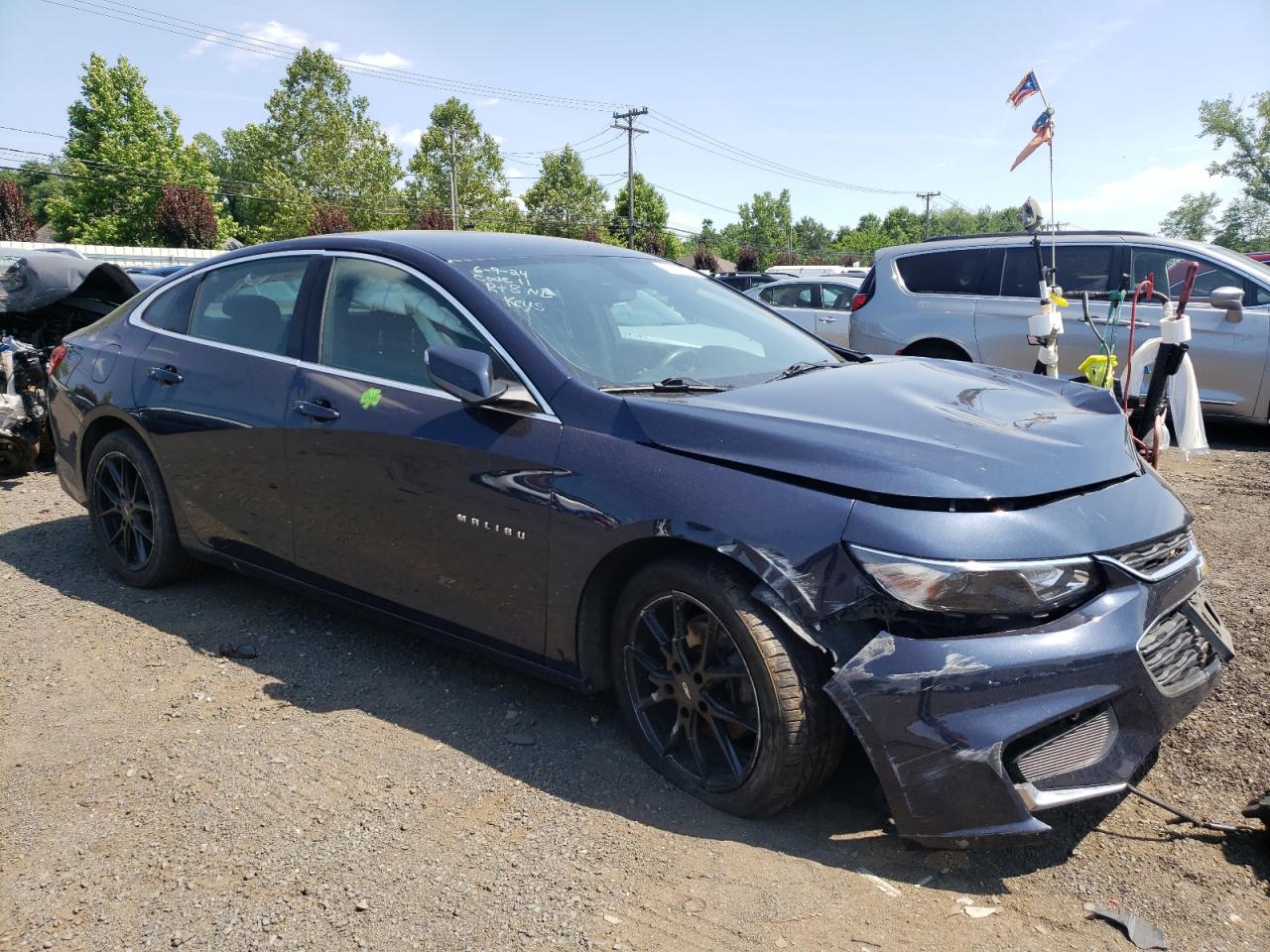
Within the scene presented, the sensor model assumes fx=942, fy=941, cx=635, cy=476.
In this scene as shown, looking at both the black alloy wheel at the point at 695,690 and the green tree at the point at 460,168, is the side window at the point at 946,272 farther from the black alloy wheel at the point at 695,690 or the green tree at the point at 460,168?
the green tree at the point at 460,168

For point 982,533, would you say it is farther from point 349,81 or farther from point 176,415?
point 349,81

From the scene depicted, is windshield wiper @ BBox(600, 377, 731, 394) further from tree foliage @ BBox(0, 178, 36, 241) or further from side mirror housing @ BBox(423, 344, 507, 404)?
tree foliage @ BBox(0, 178, 36, 241)

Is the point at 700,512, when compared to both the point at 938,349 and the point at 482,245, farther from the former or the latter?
the point at 938,349

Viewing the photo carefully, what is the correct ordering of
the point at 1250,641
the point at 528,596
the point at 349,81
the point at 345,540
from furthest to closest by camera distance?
the point at 349,81 → the point at 1250,641 → the point at 345,540 → the point at 528,596

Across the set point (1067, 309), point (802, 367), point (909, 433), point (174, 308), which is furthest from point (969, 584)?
point (1067, 309)

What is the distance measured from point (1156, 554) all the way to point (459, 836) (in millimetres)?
2115

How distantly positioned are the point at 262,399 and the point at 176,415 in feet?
2.08

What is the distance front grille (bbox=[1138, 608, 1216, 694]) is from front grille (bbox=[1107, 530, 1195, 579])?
13 centimetres

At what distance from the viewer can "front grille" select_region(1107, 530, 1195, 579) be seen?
8.24 ft

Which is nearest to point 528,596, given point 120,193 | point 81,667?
point 81,667

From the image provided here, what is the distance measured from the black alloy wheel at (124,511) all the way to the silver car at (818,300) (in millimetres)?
10270

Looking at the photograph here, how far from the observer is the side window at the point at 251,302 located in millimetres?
3939

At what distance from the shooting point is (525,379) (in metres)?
3.12

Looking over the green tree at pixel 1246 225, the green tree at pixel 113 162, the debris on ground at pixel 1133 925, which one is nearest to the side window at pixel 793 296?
the debris on ground at pixel 1133 925
